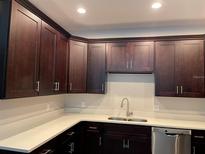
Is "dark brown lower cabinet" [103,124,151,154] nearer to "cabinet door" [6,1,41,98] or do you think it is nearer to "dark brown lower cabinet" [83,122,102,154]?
"dark brown lower cabinet" [83,122,102,154]

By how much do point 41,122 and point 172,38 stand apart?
8.82 ft

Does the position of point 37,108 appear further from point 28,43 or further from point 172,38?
point 172,38

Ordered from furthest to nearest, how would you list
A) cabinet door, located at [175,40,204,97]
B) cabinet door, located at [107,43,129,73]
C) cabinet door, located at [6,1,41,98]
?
cabinet door, located at [107,43,129,73] < cabinet door, located at [175,40,204,97] < cabinet door, located at [6,1,41,98]

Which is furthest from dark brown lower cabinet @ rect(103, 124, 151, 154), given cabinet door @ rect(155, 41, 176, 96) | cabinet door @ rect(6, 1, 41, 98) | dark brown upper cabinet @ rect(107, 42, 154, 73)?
cabinet door @ rect(6, 1, 41, 98)

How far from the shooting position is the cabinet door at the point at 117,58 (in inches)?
137

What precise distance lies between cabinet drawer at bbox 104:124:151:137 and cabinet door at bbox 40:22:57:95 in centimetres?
120

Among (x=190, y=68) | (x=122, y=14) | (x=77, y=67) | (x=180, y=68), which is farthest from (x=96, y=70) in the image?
(x=190, y=68)

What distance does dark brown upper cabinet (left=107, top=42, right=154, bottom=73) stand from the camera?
3381 mm

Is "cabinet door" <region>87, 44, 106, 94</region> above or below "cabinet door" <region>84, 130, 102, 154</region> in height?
above

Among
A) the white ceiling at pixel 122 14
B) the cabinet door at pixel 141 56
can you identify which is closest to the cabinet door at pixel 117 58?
the cabinet door at pixel 141 56

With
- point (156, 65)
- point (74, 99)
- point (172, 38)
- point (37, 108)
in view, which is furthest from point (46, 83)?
point (172, 38)

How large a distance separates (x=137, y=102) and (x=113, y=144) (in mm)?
963

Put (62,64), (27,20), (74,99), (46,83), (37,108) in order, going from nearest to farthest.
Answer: (27,20) < (46,83) < (37,108) < (62,64) < (74,99)

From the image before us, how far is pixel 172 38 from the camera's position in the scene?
3.30m
